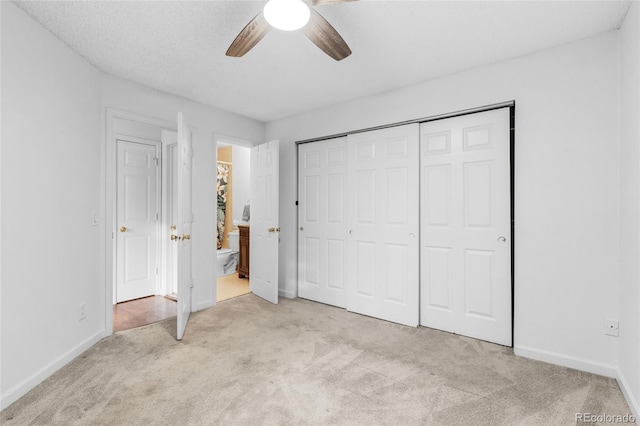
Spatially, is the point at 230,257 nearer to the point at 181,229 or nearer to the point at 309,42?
the point at 181,229

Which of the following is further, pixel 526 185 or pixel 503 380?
pixel 526 185

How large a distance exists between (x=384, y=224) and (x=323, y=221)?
2.75 ft

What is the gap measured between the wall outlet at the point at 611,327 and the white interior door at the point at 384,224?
1.38 metres

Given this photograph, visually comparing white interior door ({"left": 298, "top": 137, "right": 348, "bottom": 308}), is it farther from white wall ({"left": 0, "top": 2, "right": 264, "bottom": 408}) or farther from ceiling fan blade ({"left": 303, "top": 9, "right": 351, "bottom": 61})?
white wall ({"left": 0, "top": 2, "right": 264, "bottom": 408})

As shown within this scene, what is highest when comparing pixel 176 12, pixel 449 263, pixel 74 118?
pixel 176 12

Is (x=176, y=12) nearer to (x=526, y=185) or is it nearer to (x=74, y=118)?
(x=74, y=118)

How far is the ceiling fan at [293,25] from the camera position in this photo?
63.6 inches

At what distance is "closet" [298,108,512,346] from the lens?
272 centimetres

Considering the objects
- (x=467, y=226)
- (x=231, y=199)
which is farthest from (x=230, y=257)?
(x=467, y=226)

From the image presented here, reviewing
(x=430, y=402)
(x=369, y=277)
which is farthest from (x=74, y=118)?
(x=430, y=402)

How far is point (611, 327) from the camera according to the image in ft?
7.14

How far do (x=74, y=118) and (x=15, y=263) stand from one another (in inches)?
45.9

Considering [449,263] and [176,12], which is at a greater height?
[176,12]

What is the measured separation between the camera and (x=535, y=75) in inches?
96.7
